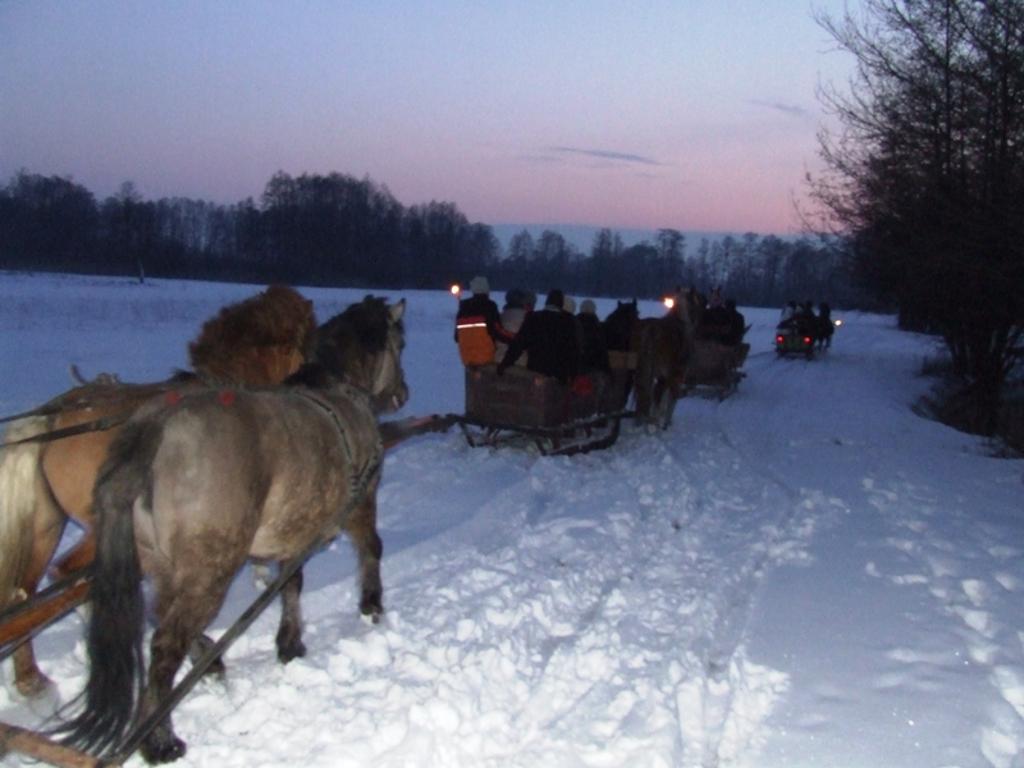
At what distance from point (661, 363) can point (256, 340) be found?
7990 millimetres

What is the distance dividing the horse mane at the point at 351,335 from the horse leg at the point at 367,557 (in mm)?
753

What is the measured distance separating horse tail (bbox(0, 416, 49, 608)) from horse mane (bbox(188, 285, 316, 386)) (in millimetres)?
1031

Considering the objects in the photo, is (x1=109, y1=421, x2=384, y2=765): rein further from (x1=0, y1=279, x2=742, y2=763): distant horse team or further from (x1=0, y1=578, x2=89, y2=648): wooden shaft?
(x1=0, y1=578, x2=89, y2=648): wooden shaft

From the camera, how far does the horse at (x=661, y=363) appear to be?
11469mm

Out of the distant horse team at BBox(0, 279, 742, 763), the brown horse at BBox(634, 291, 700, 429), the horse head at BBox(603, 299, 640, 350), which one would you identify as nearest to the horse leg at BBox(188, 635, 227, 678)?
the distant horse team at BBox(0, 279, 742, 763)

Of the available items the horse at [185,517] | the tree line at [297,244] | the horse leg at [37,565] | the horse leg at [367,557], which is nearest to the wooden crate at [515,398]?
the horse leg at [367,557]

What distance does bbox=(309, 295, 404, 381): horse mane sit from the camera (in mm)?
4590

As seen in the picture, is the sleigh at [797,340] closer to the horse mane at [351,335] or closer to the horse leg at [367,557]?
the horse mane at [351,335]

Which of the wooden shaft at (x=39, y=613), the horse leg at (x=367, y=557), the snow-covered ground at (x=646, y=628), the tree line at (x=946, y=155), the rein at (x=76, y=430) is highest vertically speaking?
the tree line at (x=946, y=155)

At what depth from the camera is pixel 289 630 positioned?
413 centimetres

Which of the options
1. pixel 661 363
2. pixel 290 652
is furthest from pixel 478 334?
pixel 290 652

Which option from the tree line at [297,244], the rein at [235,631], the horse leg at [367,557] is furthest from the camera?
the tree line at [297,244]

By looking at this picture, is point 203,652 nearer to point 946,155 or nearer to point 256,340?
point 256,340

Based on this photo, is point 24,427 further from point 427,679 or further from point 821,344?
point 821,344
